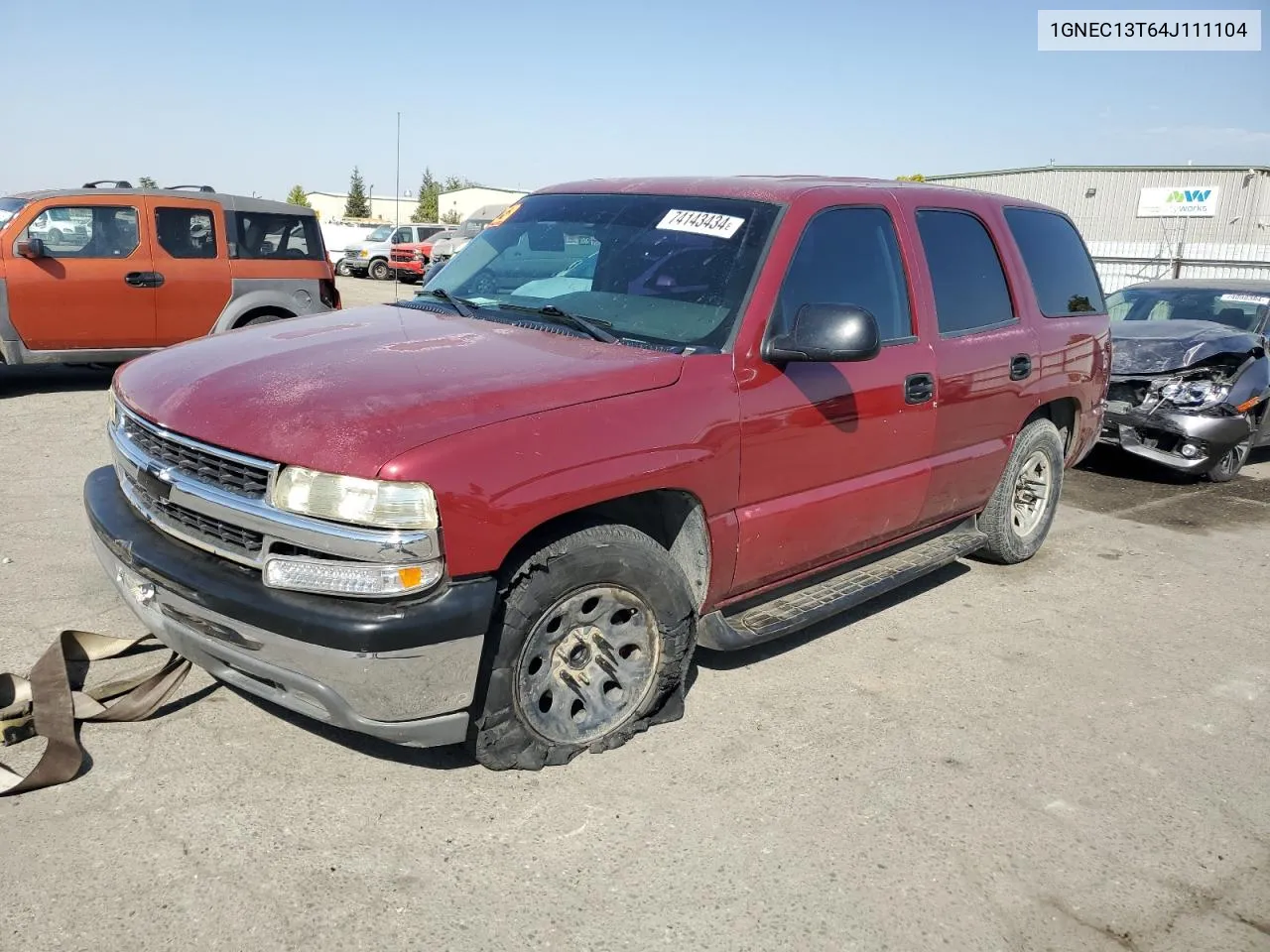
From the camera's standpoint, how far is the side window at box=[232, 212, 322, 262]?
10094 millimetres

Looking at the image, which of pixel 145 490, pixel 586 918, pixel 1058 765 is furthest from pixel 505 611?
pixel 1058 765

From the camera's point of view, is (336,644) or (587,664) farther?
(587,664)

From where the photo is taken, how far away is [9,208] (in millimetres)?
9258

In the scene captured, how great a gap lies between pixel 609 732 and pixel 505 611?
671mm

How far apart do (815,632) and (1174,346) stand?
16.3 feet

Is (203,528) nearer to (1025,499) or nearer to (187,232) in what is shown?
(1025,499)

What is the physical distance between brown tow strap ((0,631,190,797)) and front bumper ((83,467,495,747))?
0.49 metres

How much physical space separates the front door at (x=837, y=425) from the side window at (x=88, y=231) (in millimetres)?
7730

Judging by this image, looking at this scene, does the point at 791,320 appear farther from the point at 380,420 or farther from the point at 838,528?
the point at 380,420

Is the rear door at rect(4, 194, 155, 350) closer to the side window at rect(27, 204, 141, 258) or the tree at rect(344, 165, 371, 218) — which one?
the side window at rect(27, 204, 141, 258)

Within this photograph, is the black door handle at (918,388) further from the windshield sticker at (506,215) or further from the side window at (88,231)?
the side window at (88,231)

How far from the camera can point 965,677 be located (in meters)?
4.24

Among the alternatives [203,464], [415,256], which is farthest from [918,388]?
[415,256]

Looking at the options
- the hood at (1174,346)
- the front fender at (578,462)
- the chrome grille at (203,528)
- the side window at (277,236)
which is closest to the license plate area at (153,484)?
the chrome grille at (203,528)
